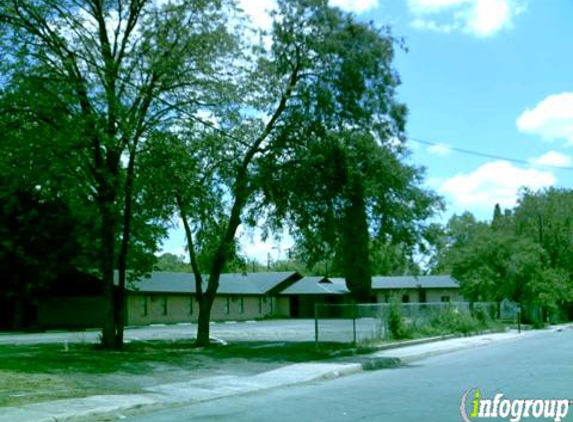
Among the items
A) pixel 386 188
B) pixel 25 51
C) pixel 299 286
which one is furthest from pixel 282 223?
pixel 299 286

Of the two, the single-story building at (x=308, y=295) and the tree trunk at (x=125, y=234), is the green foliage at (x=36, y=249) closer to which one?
the tree trunk at (x=125, y=234)

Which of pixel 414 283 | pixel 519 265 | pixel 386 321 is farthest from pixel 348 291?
pixel 386 321

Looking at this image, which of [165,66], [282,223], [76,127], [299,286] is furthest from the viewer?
[299,286]

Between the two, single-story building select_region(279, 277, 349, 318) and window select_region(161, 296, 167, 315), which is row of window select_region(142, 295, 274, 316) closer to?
window select_region(161, 296, 167, 315)

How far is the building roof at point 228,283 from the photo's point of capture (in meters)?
56.0

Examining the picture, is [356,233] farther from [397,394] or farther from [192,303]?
[192,303]

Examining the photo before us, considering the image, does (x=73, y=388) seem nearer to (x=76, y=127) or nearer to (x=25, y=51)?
(x=76, y=127)

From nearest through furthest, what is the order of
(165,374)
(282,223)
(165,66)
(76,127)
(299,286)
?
(165,374), (76,127), (165,66), (282,223), (299,286)

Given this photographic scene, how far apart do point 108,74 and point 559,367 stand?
16396mm

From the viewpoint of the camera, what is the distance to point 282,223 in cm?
2744

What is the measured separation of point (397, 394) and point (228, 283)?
5320 centimetres

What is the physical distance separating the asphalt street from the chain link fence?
707cm

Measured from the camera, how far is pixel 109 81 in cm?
2327

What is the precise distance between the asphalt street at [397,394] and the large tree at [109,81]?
10863 mm
